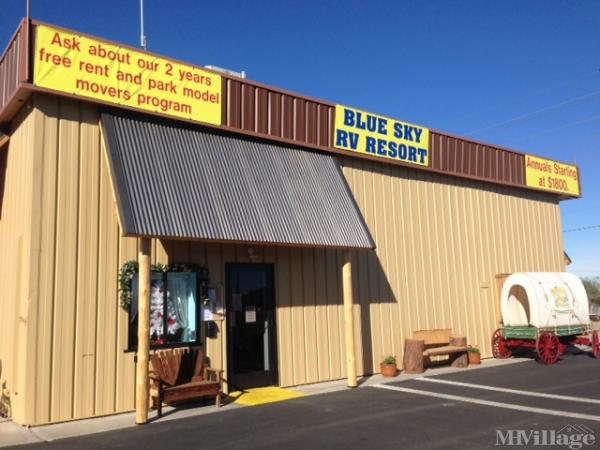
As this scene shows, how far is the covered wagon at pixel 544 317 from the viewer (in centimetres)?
1378

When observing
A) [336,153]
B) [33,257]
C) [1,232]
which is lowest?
[33,257]

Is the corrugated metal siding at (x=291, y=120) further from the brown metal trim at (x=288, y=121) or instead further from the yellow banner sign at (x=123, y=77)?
the yellow banner sign at (x=123, y=77)

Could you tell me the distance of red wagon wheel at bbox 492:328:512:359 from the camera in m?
14.9

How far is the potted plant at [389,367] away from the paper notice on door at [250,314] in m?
3.15

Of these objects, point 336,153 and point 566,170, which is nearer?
point 336,153

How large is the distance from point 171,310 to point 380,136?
6463 millimetres

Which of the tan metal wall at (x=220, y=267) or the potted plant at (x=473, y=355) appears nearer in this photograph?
the tan metal wall at (x=220, y=267)

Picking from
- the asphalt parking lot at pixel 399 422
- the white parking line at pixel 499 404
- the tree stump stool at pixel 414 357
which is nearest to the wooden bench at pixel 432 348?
the tree stump stool at pixel 414 357

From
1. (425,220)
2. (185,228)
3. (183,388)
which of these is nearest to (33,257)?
(185,228)

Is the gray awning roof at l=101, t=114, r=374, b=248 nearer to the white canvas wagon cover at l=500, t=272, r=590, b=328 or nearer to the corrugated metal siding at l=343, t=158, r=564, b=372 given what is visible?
the corrugated metal siding at l=343, t=158, r=564, b=372

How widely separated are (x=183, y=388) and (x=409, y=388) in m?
4.29

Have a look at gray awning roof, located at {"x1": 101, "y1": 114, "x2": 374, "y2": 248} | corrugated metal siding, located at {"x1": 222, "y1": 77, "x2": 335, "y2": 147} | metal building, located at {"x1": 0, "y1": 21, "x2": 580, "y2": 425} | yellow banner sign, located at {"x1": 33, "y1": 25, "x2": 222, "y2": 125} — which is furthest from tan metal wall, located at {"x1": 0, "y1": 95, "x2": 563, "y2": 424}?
corrugated metal siding, located at {"x1": 222, "y1": 77, "x2": 335, "y2": 147}

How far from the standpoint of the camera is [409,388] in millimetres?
10641

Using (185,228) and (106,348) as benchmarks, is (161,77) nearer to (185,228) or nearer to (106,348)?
(185,228)
